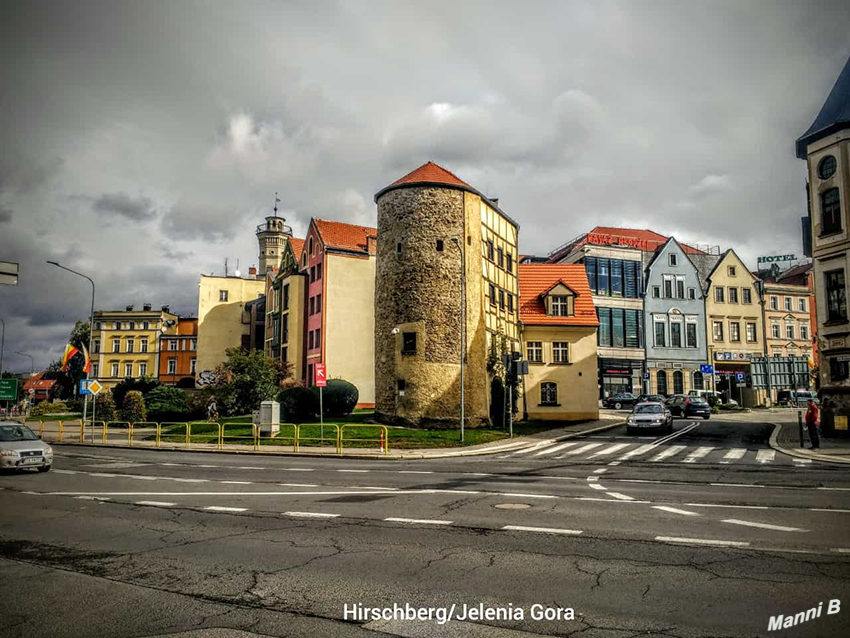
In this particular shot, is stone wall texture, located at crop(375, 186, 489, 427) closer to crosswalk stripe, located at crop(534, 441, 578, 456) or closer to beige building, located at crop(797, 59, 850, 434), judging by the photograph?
crosswalk stripe, located at crop(534, 441, 578, 456)

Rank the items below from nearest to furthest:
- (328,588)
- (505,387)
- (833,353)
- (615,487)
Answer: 1. (328,588)
2. (615,487)
3. (833,353)
4. (505,387)

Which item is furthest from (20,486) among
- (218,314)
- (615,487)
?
(218,314)

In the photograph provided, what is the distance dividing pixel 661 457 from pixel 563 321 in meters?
20.2

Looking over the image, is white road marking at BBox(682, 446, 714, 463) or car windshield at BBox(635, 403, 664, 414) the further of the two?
car windshield at BBox(635, 403, 664, 414)

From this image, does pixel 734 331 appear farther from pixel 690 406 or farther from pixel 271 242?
pixel 271 242

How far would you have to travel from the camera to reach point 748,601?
5918 mm

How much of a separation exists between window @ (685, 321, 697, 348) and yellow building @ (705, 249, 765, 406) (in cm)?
150

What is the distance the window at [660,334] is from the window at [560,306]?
25.0m

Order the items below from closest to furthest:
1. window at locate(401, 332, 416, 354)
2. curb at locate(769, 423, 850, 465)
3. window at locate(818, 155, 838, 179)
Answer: curb at locate(769, 423, 850, 465) → window at locate(818, 155, 838, 179) → window at locate(401, 332, 416, 354)

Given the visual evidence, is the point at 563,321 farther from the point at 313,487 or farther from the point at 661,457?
the point at 313,487

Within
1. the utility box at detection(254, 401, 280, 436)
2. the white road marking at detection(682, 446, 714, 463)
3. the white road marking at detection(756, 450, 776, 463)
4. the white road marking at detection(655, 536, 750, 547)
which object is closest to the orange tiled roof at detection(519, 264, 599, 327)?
the white road marking at detection(682, 446, 714, 463)

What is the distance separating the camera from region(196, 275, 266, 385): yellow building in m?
71.9

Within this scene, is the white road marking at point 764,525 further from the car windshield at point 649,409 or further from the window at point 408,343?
the window at point 408,343

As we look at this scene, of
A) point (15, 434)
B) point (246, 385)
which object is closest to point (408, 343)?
point (246, 385)
